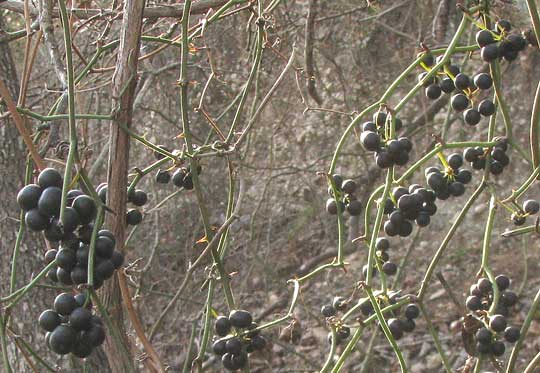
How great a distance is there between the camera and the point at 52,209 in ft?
3.77

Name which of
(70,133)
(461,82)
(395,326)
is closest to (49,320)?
(70,133)

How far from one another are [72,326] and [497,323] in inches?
35.2

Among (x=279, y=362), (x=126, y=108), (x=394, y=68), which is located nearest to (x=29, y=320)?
(x=126, y=108)

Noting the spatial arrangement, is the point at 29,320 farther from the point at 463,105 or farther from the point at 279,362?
the point at 279,362

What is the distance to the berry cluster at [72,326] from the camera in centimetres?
117

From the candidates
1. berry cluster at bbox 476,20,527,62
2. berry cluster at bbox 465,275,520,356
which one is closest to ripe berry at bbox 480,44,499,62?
berry cluster at bbox 476,20,527,62

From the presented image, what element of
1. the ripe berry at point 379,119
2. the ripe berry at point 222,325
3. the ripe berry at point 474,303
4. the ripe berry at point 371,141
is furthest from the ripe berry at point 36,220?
the ripe berry at point 474,303

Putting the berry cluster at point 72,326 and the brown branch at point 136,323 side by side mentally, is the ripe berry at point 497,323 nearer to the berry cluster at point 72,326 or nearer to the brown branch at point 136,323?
the brown branch at point 136,323

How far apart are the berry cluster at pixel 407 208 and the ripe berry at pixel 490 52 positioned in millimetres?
293

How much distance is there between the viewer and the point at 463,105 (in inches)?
71.1

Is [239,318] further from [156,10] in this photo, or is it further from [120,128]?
[156,10]

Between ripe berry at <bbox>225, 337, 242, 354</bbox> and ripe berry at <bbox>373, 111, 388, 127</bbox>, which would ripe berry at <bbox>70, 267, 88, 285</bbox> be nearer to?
ripe berry at <bbox>225, 337, 242, 354</bbox>

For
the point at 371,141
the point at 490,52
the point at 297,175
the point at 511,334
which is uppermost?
the point at 490,52

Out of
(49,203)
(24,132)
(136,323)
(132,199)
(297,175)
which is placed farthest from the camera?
(297,175)
